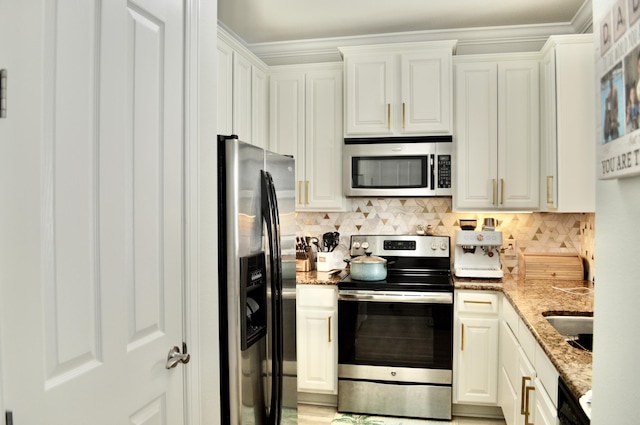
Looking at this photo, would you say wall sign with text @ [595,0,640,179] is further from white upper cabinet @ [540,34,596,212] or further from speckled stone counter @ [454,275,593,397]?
white upper cabinet @ [540,34,596,212]

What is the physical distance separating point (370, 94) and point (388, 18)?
510 millimetres

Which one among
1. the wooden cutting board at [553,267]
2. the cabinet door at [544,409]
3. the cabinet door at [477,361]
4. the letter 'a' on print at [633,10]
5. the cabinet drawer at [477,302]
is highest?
the letter 'a' on print at [633,10]

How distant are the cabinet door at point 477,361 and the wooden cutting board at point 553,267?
1.83 ft

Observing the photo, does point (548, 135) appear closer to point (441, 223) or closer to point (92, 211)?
point (441, 223)

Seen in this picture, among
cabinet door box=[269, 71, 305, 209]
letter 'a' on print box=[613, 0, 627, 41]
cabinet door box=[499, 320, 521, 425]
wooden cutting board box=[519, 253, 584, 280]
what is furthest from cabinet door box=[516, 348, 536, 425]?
cabinet door box=[269, 71, 305, 209]

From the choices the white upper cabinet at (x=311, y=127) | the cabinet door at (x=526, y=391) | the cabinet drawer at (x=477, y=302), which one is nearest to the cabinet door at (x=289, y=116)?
Result: the white upper cabinet at (x=311, y=127)

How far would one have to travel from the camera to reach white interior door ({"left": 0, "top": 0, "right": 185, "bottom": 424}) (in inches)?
40.1

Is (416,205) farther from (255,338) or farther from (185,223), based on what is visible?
(185,223)

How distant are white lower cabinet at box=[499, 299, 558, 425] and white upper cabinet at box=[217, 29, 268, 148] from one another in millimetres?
1964

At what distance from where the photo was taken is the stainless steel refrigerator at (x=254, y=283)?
1.99 meters

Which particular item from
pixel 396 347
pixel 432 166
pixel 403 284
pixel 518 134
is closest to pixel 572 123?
pixel 518 134

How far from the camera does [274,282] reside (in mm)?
2283

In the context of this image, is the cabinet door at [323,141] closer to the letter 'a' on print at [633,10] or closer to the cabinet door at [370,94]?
the cabinet door at [370,94]

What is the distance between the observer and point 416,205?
12.5 feet
